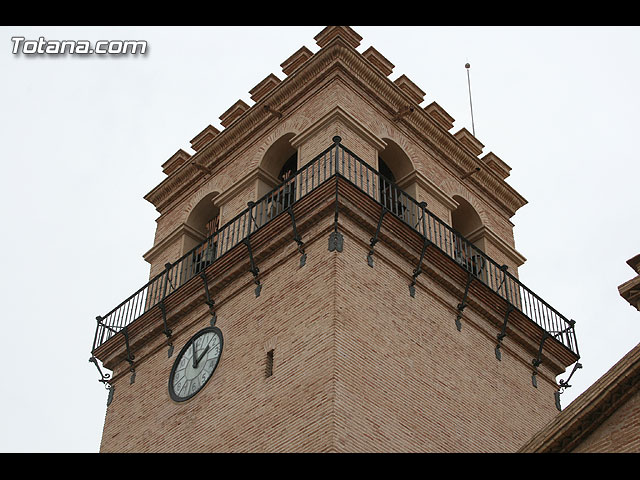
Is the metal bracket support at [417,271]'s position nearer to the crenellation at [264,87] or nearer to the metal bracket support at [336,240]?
the metal bracket support at [336,240]

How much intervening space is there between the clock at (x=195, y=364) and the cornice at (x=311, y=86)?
4847 millimetres

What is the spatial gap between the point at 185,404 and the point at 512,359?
5801 mm

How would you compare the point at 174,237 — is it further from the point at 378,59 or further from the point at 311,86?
the point at 378,59

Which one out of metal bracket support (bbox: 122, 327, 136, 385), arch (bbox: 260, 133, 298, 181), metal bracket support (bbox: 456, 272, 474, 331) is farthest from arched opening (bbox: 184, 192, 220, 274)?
metal bracket support (bbox: 456, 272, 474, 331)

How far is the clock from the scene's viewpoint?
16.5 m

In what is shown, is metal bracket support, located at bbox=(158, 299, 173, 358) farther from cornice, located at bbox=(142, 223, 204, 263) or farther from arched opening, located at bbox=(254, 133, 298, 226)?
cornice, located at bbox=(142, 223, 204, 263)

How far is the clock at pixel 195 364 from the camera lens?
54.1ft

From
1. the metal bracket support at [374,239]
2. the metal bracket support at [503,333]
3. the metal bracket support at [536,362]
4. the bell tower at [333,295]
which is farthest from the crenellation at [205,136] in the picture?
the metal bracket support at [536,362]

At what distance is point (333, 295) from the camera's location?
49.1ft

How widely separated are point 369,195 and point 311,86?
370 cm

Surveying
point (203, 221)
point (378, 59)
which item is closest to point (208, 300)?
point (203, 221)

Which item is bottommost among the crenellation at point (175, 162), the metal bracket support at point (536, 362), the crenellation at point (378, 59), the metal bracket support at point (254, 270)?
the metal bracket support at point (536, 362)
